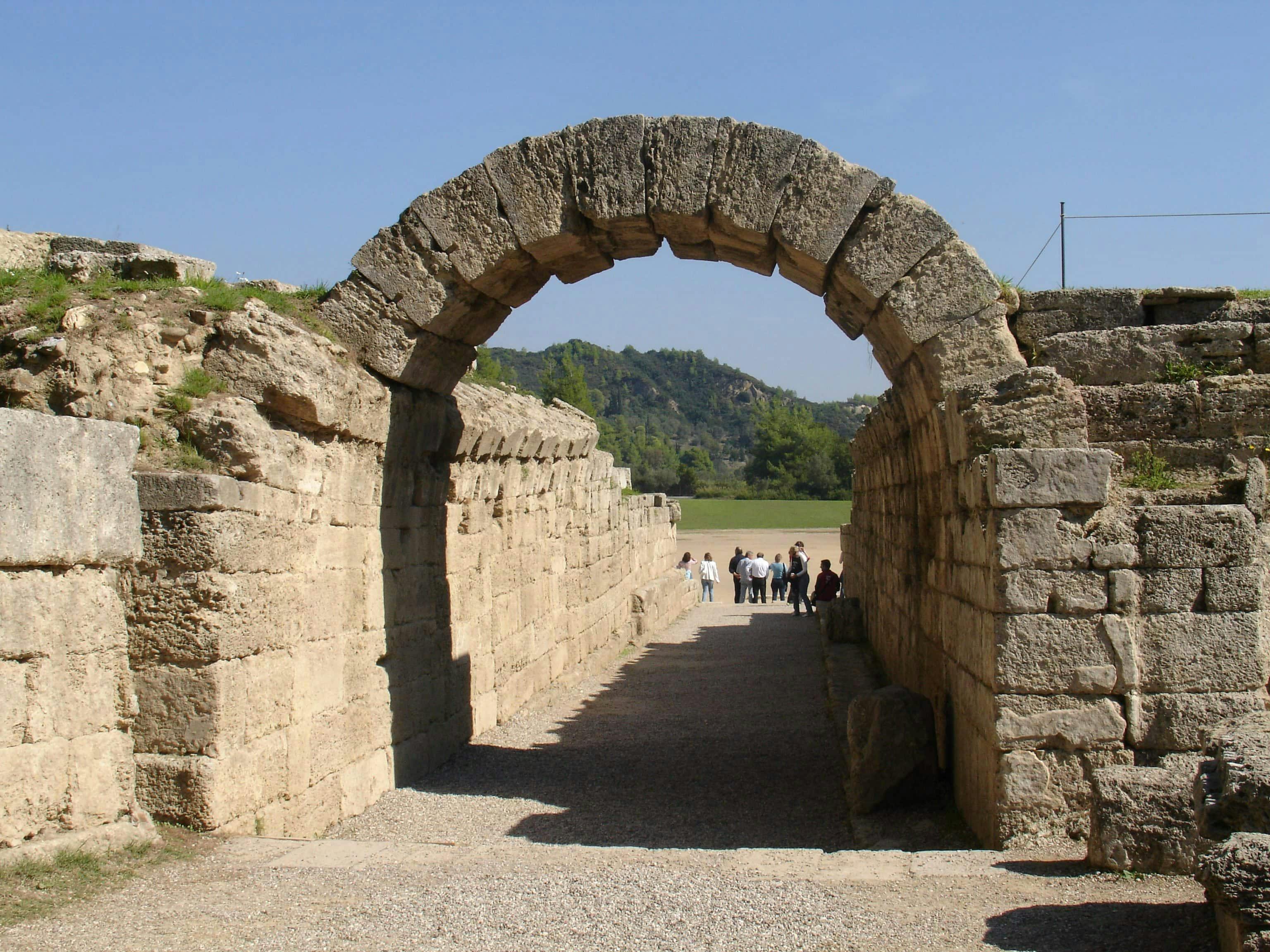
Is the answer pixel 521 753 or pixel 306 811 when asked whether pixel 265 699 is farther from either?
pixel 521 753

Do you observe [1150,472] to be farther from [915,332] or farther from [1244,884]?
[1244,884]

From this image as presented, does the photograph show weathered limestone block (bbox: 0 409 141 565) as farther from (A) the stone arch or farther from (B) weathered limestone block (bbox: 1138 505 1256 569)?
(B) weathered limestone block (bbox: 1138 505 1256 569)

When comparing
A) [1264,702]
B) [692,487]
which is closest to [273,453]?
[1264,702]

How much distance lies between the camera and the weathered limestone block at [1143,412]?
602 cm

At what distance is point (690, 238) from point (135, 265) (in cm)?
346

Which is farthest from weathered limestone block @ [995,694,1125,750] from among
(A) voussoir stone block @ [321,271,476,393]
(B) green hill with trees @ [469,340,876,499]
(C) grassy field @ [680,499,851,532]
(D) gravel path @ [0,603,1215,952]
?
(B) green hill with trees @ [469,340,876,499]

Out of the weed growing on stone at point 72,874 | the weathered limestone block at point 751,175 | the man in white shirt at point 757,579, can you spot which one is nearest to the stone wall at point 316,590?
the weed growing on stone at point 72,874

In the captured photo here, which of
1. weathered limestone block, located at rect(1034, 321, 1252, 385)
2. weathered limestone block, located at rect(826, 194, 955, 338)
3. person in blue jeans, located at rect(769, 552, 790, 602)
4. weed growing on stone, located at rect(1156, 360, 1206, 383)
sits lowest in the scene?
person in blue jeans, located at rect(769, 552, 790, 602)

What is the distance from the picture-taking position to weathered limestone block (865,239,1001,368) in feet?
20.2

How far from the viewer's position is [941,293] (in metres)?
6.20

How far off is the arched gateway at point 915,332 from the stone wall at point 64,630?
7.41 ft

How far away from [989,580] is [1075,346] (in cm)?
165

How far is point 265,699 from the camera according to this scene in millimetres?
5719

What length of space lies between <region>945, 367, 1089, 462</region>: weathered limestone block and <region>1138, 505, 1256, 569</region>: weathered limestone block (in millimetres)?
551
